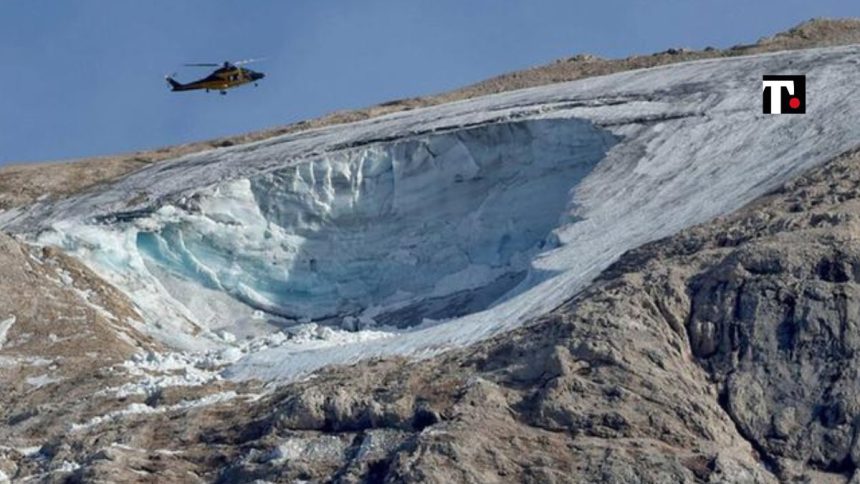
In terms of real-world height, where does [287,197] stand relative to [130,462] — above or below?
above

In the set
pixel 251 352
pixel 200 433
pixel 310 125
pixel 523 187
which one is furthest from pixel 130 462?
pixel 310 125

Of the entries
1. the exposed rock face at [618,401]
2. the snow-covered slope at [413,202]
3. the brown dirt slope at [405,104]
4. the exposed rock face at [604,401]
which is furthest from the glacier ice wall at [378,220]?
the exposed rock face at [618,401]

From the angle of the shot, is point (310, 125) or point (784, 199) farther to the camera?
point (310, 125)

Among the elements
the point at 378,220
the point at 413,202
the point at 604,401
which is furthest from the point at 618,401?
the point at 378,220

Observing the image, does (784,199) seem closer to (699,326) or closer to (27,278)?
(699,326)

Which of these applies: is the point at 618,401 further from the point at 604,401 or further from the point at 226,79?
the point at 226,79

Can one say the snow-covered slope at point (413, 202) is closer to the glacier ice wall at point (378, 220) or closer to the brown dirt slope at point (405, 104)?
the glacier ice wall at point (378, 220)
